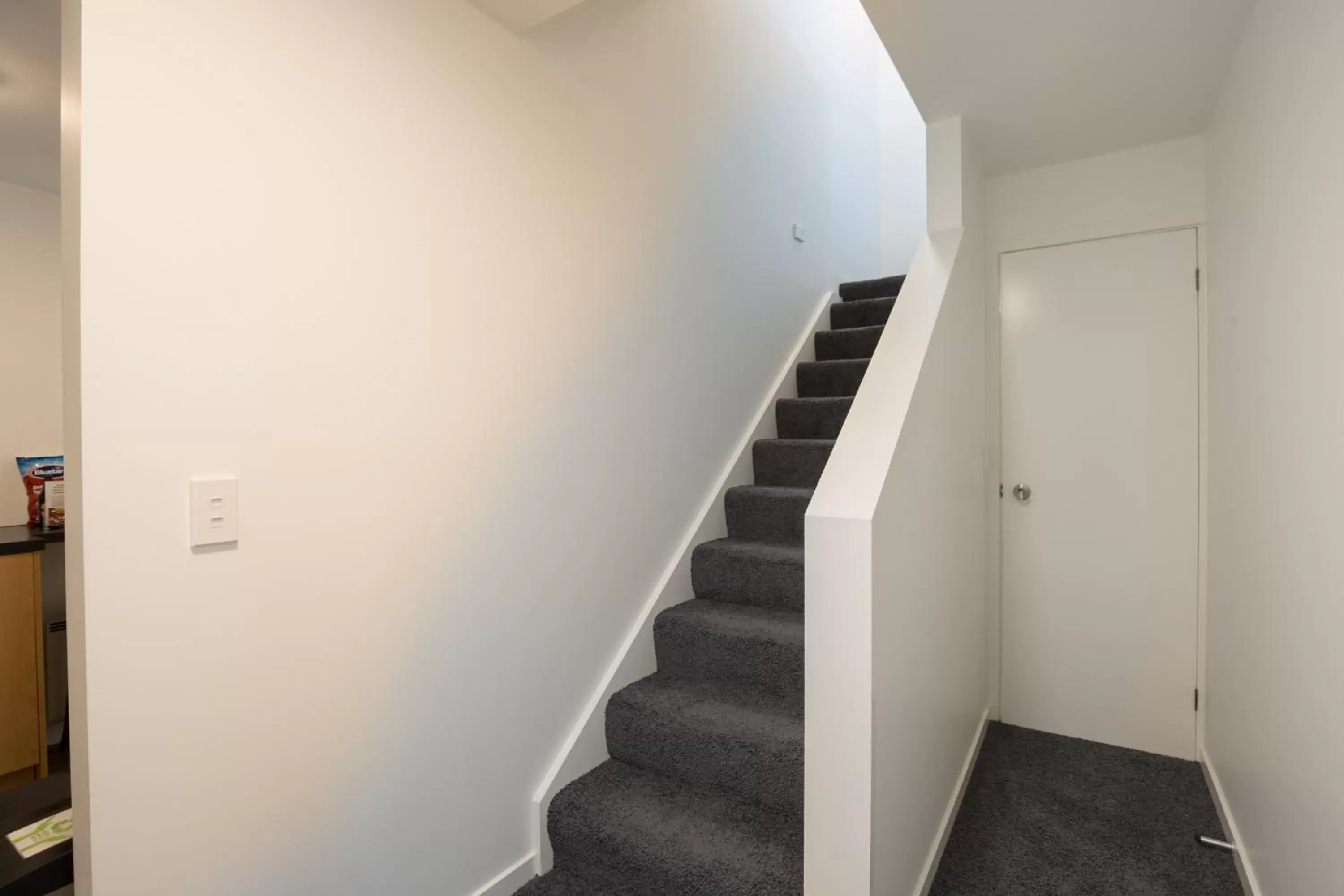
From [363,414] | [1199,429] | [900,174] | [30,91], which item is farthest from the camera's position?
[900,174]

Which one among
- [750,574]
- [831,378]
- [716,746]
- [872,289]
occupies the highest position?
[872,289]

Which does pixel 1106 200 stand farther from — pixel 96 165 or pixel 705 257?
pixel 96 165

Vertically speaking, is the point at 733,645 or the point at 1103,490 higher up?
the point at 1103,490

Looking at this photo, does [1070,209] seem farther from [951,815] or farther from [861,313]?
[951,815]

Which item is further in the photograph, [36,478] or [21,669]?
[36,478]

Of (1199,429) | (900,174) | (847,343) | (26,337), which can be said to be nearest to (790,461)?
(847,343)

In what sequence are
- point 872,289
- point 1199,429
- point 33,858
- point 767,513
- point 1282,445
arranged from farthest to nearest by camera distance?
1. point 872,289
2. point 767,513
3. point 1199,429
4. point 1282,445
5. point 33,858

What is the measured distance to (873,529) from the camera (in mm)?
1324

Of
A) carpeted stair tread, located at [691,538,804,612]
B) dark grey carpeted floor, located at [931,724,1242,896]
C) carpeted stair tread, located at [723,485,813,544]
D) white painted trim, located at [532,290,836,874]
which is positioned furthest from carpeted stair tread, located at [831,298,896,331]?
dark grey carpeted floor, located at [931,724,1242,896]

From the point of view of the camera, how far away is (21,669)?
2225mm

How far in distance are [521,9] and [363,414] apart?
3.50 feet

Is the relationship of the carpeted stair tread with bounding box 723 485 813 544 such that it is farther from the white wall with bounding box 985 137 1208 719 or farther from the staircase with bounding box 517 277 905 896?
the white wall with bounding box 985 137 1208 719

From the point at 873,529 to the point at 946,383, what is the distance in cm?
89

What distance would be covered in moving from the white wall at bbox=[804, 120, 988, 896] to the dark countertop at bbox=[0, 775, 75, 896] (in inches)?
50.9
